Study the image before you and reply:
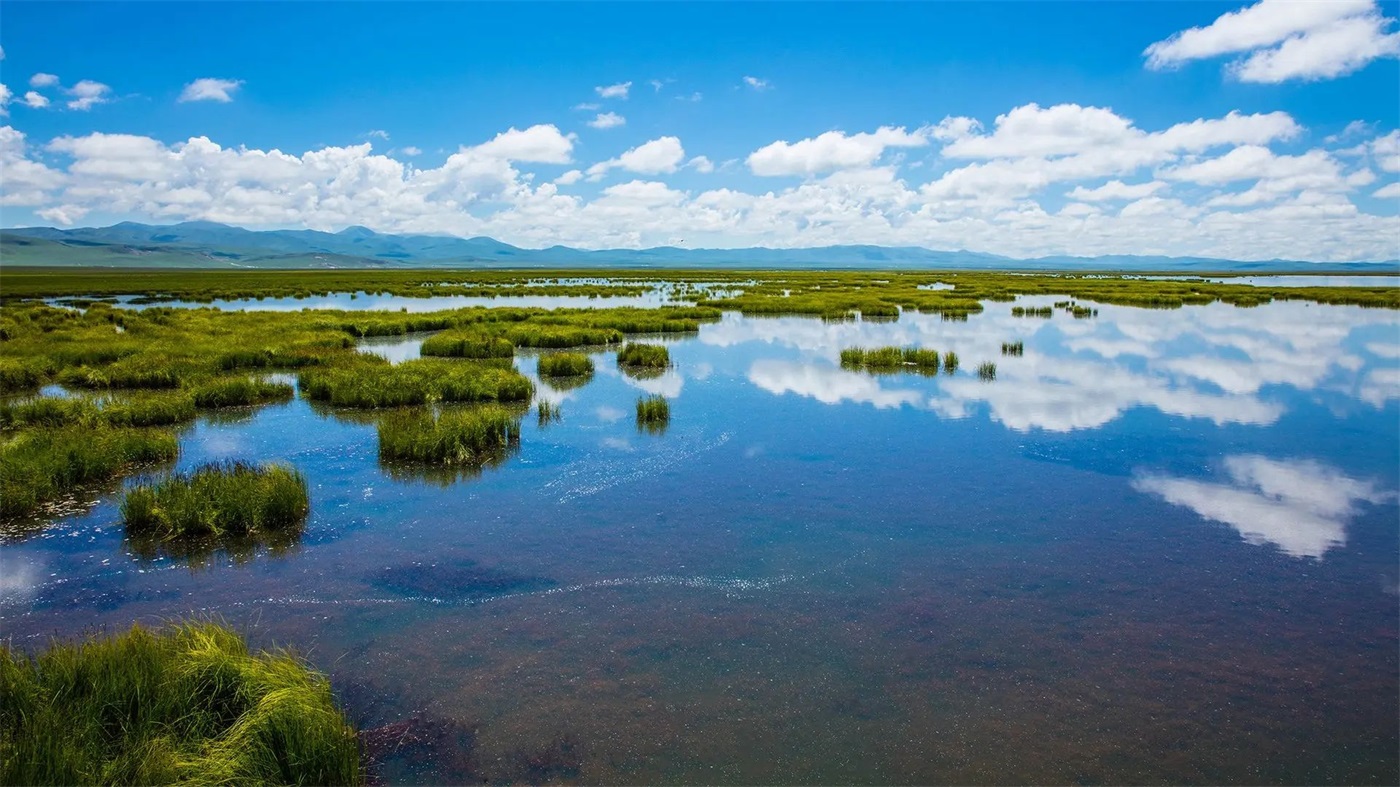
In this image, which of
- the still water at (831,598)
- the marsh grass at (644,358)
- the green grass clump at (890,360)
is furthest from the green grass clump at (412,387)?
the green grass clump at (890,360)

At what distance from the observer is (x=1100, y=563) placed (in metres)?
9.83

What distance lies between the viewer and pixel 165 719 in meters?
5.77

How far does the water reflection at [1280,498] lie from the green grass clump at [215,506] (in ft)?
45.9

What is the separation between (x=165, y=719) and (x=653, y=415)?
13.0m

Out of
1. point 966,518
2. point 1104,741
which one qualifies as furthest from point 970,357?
point 1104,741

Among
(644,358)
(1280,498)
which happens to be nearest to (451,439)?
(644,358)

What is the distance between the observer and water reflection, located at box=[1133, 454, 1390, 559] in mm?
10805

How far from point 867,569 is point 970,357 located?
68.6 feet

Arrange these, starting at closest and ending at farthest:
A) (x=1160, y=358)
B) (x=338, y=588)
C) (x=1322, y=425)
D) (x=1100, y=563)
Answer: (x=338, y=588), (x=1100, y=563), (x=1322, y=425), (x=1160, y=358)

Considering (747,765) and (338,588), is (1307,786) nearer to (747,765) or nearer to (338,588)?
(747,765)

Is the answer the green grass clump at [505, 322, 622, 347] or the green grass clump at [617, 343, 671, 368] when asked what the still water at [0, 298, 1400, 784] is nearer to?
the green grass clump at [617, 343, 671, 368]

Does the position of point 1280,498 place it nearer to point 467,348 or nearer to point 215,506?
point 215,506

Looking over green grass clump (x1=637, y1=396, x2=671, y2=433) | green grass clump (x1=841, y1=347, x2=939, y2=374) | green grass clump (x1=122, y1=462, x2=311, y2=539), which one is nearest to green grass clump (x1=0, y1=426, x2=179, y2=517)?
green grass clump (x1=122, y1=462, x2=311, y2=539)

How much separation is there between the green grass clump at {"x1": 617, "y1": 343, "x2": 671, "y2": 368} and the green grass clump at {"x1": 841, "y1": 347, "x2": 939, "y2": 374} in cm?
649
